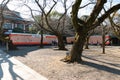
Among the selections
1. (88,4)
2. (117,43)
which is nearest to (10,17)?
(88,4)

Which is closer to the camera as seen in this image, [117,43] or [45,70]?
[45,70]

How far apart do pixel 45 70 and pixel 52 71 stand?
0.56 meters

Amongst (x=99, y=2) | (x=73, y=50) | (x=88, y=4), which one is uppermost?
(x=88, y=4)

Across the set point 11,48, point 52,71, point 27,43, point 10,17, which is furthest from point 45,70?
point 10,17

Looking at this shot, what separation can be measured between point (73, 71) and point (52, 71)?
1170 mm

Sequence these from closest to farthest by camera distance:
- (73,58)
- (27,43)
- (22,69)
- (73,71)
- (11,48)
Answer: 1. (73,71)
2. (22,69)
3. (73,58)
4. (11,48)
5. (27,43)

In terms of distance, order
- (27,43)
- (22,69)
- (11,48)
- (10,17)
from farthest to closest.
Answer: (10,17), (27,43), (11,48), (22,69)

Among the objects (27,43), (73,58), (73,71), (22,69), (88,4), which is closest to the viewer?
(73,71)

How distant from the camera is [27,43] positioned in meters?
42.9

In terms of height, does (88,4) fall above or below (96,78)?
above

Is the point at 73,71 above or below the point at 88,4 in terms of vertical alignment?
below

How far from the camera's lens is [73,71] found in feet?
39.2

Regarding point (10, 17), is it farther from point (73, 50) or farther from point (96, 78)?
point (96, 78)

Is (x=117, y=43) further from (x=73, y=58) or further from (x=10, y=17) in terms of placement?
(x=73, y=58)
